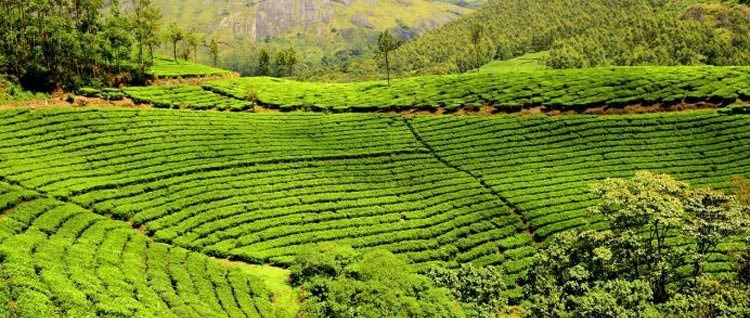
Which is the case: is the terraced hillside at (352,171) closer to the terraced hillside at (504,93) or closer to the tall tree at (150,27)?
the terraced hillside at (504,93)

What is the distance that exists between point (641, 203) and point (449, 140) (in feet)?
99.8

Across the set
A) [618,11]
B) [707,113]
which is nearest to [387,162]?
[707,113]

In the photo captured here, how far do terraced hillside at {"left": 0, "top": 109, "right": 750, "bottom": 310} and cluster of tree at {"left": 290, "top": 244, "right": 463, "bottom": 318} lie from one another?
23.4 feet

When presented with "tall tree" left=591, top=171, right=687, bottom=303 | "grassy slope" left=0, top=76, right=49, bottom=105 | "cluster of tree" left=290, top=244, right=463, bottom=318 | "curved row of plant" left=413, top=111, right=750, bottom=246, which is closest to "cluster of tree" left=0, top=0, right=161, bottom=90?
"grassy slope" left=0, top=76, right=49, bottom=105

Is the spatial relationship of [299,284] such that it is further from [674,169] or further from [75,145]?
[674,169]

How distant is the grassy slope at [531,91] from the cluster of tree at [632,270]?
34.2 metres

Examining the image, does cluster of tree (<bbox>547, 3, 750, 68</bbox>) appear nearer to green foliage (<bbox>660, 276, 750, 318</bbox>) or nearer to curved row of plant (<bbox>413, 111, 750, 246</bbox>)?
curved row of plant (<bbox>413, 111, 750, 246</bbox>)

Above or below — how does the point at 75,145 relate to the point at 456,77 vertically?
below

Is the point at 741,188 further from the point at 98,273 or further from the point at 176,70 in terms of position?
the point at 176,70

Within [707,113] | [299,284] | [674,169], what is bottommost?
[299,284]

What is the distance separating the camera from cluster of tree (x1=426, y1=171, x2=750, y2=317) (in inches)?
1106

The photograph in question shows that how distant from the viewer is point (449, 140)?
6053cm

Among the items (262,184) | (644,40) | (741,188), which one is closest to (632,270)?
(741,188)

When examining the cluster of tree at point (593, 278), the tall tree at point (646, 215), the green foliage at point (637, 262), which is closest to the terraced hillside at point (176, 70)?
the cluster of tree at point (593, 278)
